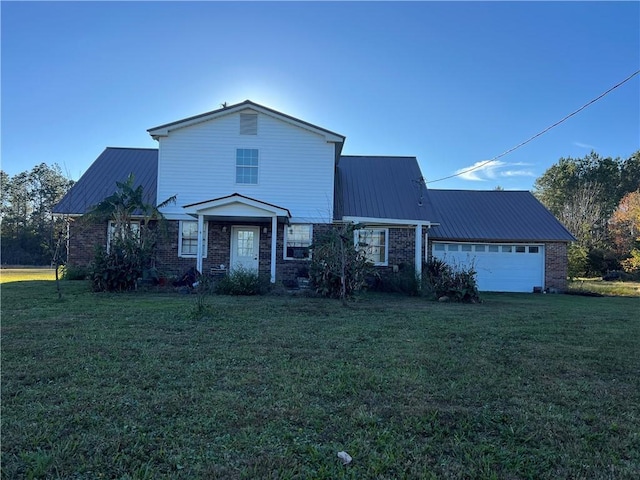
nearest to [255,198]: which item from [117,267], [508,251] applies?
[117,267]

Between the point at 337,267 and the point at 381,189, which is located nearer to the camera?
the point at 337,267

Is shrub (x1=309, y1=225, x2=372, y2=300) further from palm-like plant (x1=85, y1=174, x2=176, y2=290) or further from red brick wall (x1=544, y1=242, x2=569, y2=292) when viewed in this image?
red brick wall (x1=544, y1=242, x2=569, y2=292)

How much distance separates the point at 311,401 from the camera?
12.8 ft

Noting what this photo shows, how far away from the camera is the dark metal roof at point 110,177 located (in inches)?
654

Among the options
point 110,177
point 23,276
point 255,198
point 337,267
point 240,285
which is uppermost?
point 110,177

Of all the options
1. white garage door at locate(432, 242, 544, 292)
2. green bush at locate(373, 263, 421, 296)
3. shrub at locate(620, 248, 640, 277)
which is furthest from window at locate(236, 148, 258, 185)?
shrub at locate(620, 248, 640, 277)

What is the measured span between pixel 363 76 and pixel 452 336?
933 cm

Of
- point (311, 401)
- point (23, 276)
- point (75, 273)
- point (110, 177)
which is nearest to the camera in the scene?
point (311, 401)

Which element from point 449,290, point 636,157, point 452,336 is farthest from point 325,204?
point 636,157

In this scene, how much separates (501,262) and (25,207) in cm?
4935

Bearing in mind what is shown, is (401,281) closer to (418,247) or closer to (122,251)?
(418,247)

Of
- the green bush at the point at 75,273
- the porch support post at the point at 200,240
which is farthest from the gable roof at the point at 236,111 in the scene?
the green bush at the point at 75,273

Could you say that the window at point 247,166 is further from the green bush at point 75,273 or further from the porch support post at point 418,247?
the green bush at point 75,273

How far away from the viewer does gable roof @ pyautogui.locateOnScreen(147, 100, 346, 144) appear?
51.9 ft
